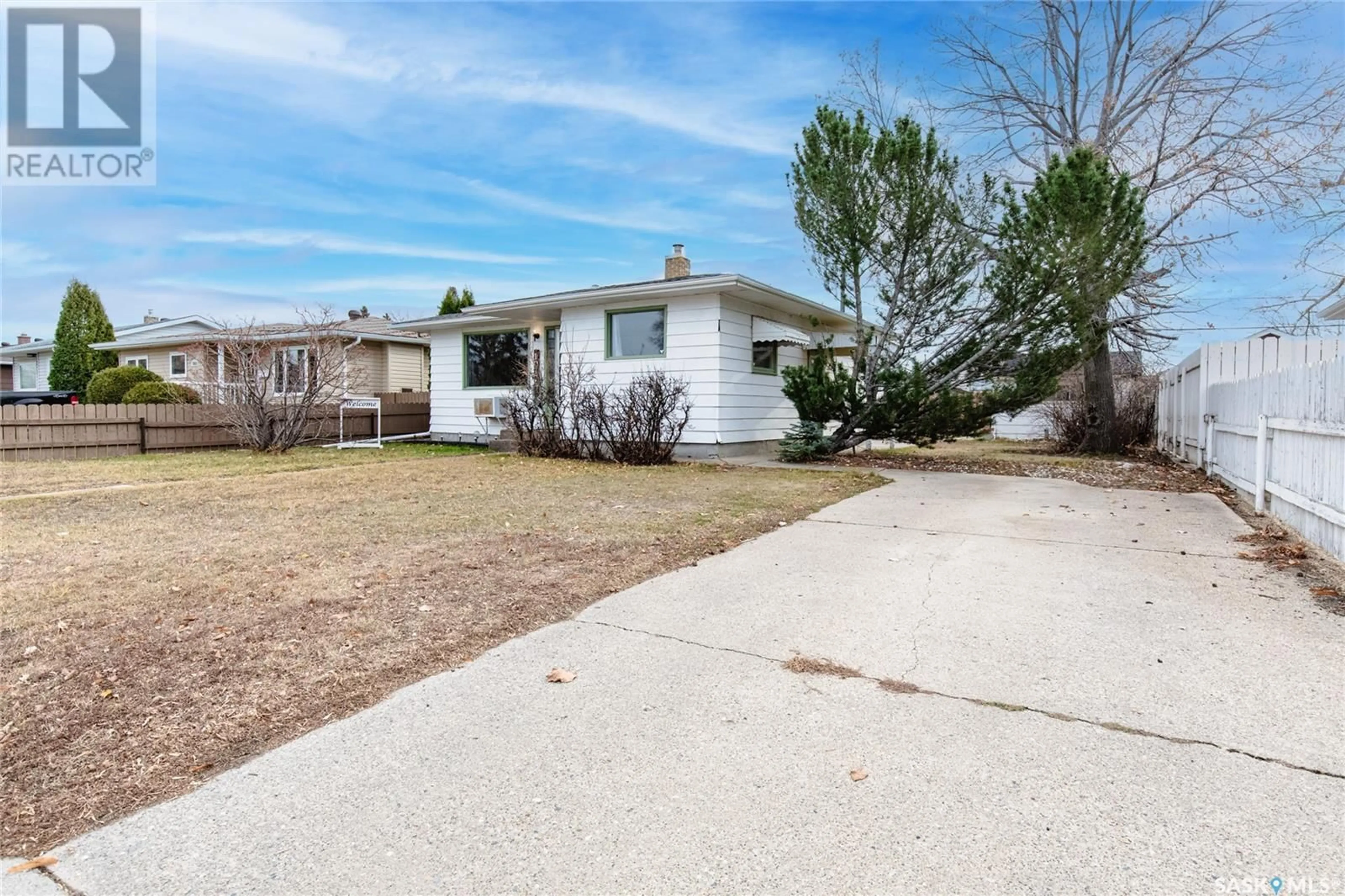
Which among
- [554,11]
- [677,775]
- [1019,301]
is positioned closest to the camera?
[677,775]

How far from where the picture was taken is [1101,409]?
1490 cm

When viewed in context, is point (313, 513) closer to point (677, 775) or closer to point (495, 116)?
point (677, 775)

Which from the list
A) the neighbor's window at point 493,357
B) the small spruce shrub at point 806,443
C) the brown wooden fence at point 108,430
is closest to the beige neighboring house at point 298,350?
the brown wooden fence at point 108,430

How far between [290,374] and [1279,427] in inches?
632

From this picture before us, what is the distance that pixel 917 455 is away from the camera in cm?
1402

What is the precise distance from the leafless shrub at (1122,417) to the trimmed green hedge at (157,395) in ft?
64.2

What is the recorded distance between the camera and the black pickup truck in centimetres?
2067

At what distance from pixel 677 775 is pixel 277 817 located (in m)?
1.17

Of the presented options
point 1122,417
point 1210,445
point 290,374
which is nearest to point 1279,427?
point 1210,445

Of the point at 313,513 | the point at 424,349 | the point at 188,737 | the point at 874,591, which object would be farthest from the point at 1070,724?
the point at 424,349

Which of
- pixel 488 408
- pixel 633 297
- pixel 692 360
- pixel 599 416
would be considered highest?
pixel 633 297

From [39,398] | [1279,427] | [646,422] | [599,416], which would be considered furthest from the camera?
[39,398]

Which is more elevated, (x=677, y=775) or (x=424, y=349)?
(x=424, y=349)

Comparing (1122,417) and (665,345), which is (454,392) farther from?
(1122,417)
